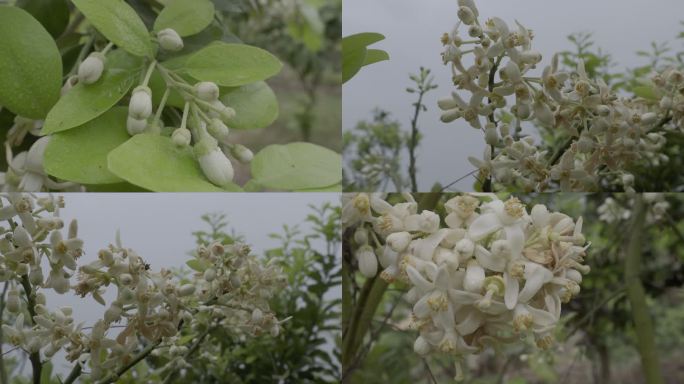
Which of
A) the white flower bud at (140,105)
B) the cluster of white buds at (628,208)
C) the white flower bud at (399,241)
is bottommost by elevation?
the cluster of white buds at (628,208)

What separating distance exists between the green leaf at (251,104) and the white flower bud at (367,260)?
0.12 metres

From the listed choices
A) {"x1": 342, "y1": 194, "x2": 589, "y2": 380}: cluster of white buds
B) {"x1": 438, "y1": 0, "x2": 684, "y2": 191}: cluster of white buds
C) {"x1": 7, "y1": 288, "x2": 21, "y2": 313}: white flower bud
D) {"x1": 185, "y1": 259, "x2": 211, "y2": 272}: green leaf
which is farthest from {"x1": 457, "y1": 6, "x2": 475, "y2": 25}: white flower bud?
{"x1": 7, "y1": 288, "x2": 21, "y2": 313}: white flower bud

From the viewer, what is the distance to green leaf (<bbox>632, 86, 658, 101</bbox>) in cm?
56

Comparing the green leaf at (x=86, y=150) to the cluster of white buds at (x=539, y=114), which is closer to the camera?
the green leaf at (x=86, y=150)

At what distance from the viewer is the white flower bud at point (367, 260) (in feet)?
1.65

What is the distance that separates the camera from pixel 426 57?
0.54 metres

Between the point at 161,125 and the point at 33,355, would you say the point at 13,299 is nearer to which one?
the point at 33,355

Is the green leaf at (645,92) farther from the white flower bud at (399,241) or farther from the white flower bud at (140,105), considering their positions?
the white flower bud at (140,105)

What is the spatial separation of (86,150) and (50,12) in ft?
0.48

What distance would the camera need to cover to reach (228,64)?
401 millimetres

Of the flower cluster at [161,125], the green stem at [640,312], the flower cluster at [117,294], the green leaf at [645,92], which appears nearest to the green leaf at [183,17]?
the flower cluster at [161,125]

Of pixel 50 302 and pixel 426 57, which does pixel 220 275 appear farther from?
pixel 426 57

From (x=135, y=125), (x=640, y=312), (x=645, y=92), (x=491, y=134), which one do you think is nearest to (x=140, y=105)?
(x=135, y=125)

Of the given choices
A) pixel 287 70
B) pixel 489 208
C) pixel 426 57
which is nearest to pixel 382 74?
pixel 426 57
